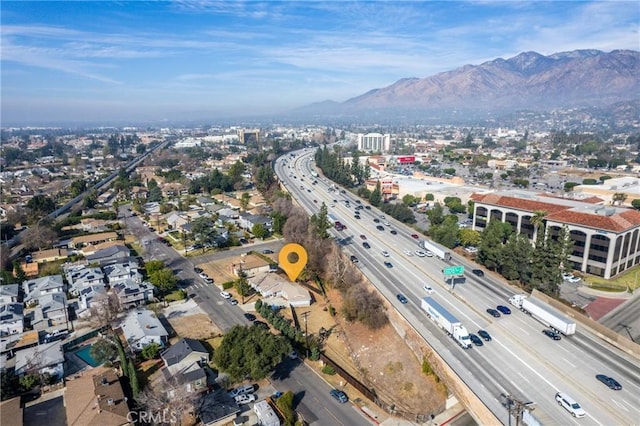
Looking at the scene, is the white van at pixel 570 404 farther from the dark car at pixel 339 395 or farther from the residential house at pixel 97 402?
the residential house at pixel 97 402

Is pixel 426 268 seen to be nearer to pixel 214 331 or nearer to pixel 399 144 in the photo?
pixel 214 331

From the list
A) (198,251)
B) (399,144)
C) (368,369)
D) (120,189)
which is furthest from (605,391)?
(399,144)

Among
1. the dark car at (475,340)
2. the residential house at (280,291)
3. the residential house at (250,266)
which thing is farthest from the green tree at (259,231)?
the dark car at (475,340)

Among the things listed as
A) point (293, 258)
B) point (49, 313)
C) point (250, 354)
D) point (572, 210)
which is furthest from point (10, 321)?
point (572, 210)

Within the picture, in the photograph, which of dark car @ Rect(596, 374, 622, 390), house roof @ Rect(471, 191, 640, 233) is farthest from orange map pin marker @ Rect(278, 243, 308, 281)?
house roof @ Rect(471, 191, 640, 233)

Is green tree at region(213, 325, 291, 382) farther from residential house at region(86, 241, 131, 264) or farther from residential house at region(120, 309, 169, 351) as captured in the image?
residential house at region(86, 241, 131, 264)
